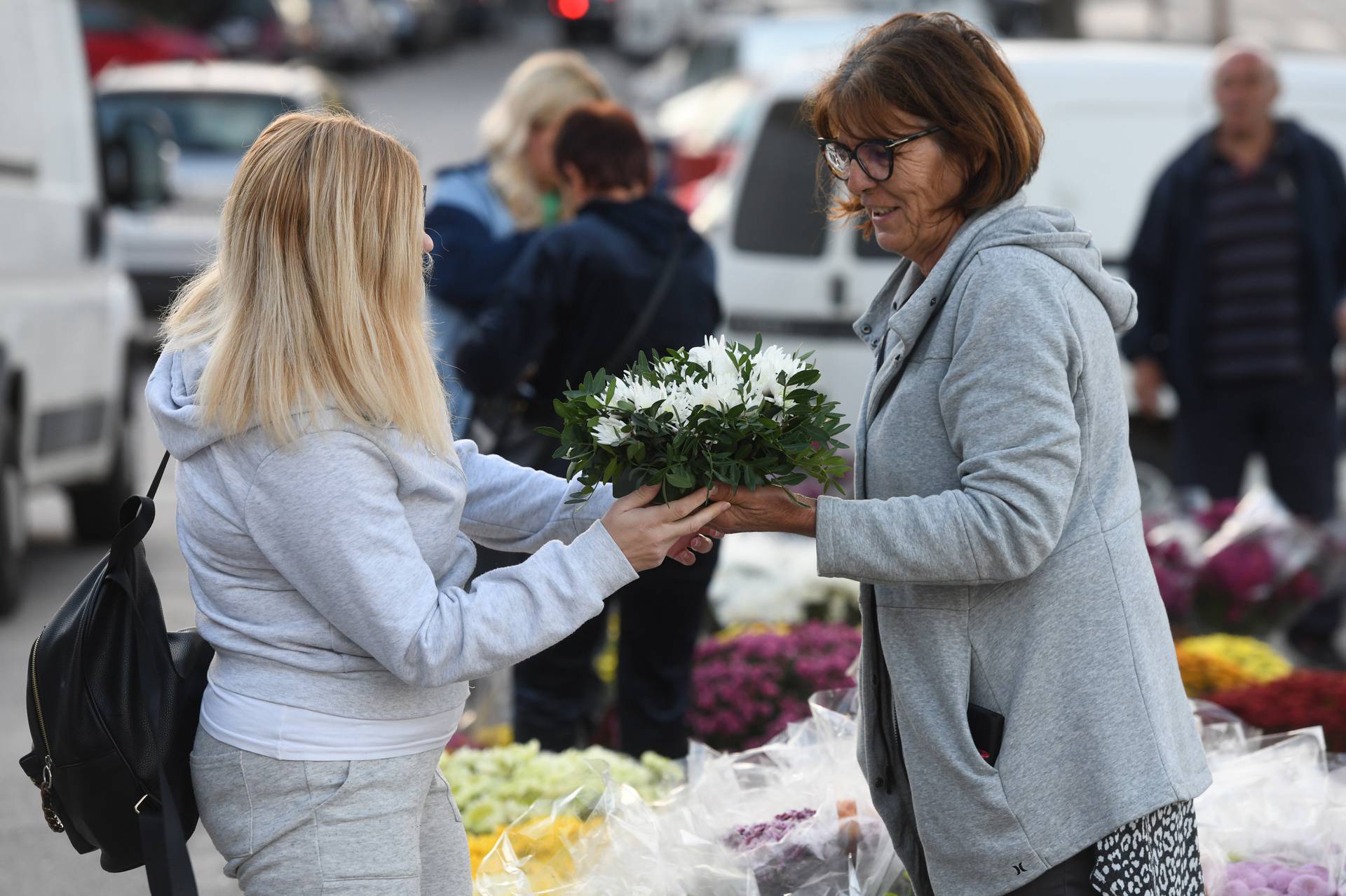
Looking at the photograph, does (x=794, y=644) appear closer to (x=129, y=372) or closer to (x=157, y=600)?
(x=157, y=600)

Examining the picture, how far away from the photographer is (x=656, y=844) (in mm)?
3014

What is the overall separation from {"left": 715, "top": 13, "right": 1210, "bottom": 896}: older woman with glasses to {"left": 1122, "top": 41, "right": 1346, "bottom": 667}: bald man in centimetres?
406

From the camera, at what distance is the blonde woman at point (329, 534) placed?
84.6 inches

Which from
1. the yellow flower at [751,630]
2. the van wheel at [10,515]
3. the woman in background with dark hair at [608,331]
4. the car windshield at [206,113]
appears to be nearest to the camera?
the woman in background with dark hair at [608,331]

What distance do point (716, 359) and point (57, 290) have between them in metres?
5.65

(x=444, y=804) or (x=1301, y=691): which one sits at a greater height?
(x=444, y=804)

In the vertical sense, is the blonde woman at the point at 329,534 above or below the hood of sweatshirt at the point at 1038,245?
below

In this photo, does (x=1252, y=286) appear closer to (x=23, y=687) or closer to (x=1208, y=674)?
(x=1208, y=674)

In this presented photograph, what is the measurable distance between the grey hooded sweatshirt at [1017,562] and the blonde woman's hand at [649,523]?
200 mm

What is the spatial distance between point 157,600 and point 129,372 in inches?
263

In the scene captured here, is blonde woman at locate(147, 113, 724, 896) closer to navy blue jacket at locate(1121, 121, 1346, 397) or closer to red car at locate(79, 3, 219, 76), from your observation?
navy blue jacket at locate(1121, 121, 1346, 397)

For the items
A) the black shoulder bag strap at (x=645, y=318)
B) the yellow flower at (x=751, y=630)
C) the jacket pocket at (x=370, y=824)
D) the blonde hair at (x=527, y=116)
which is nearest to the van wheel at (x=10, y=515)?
the blonde hair at (x=527, y=116)

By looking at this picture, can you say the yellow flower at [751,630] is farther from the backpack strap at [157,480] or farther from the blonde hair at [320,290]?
the blonde hair at [320,290]

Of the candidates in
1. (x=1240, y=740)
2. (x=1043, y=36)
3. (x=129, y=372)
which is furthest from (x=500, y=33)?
(x=1240, y=740)
